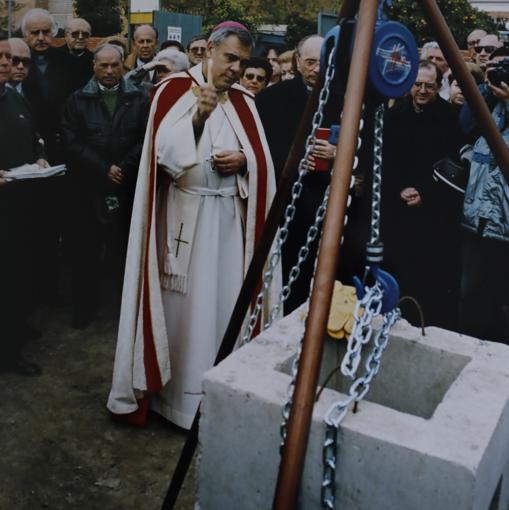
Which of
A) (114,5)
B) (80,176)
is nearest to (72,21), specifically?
(80,176)

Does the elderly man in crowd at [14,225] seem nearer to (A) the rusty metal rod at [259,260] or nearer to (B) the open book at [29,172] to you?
(B) the open book at [29,172]

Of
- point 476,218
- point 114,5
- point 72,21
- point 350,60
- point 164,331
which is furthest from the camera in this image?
point 114,5

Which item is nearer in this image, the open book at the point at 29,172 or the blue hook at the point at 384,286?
the blue hook at the point at 384,286

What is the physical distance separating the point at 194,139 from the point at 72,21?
2.87m

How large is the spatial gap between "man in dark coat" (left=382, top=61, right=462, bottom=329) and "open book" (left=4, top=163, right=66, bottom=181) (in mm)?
2128

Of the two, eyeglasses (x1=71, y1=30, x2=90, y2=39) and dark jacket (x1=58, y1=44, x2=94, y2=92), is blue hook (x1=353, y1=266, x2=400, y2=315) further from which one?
eyeglasses (x1=71, y1=30, x2=90, y2=39)

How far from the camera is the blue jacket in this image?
3943 mm

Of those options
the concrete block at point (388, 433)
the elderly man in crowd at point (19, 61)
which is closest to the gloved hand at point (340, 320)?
the concrete block at point (388, 433)

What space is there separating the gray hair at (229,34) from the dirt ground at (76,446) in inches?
77.8

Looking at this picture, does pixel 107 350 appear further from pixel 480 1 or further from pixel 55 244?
pixel 480 1

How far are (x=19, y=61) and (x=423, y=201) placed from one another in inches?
113

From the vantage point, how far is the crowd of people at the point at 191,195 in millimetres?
3598

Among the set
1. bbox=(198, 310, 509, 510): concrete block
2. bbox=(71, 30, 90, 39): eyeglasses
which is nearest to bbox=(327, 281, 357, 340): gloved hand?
bbox=(198, 310, 509, 510): concrete block

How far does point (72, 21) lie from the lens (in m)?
5.82
